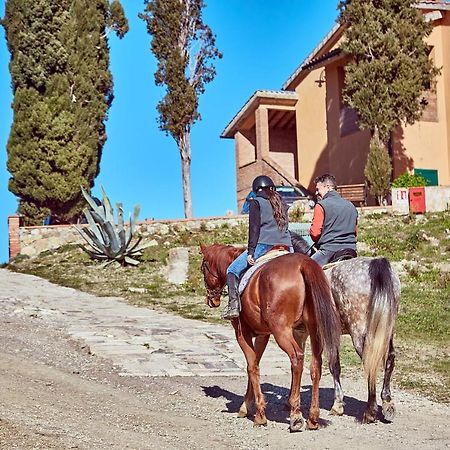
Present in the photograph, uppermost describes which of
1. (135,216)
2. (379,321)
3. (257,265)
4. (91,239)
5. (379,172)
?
(379,172)

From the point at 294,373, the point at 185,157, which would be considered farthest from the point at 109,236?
the point at 294,373

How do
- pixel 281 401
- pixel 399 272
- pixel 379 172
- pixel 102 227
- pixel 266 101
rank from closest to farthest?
pixel 281 401 < pixel 399 272 < pixel 102 227 < pixel 379 172 < pixel 266 101

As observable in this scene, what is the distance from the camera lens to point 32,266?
81.1 ft

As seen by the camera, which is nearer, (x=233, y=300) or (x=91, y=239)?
(x=233, y=300)

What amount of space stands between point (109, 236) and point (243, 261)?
14.7 metres

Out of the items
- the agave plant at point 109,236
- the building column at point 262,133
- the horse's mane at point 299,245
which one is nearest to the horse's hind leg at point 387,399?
the horse's mane at point 299,245

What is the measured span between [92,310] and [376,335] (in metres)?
9.72

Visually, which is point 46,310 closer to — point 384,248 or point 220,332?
point 220,332

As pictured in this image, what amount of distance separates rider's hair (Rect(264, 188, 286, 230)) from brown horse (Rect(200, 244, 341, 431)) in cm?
55

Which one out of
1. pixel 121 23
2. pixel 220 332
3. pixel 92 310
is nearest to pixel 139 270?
pixel 92 310

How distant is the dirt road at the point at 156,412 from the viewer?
22.5 ft

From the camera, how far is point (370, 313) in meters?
8.09

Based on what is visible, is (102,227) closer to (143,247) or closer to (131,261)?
(131,261)

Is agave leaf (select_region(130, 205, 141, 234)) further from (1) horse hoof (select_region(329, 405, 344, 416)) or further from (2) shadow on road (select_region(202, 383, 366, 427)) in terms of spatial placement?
(1) horse hoof (select_region(329, 405, 344, 416))
